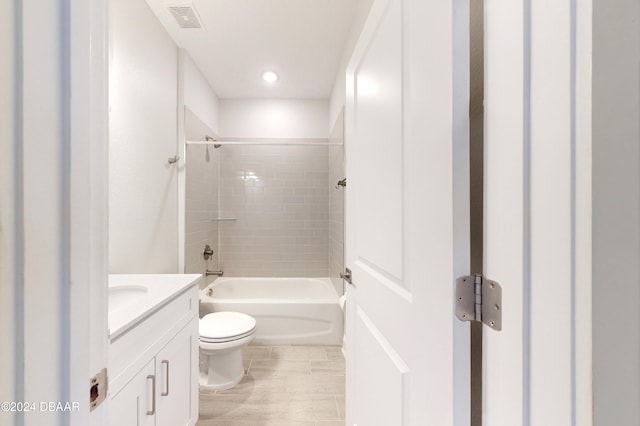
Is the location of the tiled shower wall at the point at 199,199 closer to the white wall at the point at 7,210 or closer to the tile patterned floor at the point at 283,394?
the tile patterned floor at the point at 283,394

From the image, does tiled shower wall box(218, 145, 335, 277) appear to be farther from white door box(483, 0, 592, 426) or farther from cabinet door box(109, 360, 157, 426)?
white door box(483, 0, 592, 426)

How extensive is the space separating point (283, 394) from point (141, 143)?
1887 mm

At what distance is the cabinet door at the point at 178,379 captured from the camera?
113 centimetres

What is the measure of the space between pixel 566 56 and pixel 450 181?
242 mm

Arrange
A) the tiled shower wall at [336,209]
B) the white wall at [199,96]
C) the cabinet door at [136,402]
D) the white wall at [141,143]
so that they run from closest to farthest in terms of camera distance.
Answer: the cabinet door at [136,402], the white wall at [141,143], the white wall at [199,96], the tiled shower wall at [336,209]

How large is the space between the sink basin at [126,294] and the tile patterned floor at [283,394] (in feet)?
2.81

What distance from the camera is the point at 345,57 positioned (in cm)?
231

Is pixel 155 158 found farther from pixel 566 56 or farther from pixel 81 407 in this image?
pixel 566 56

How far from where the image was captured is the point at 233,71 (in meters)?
2.67

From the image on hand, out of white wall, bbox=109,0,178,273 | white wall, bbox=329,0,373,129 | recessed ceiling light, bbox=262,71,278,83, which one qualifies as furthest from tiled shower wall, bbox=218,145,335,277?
white wall, bbox=109,0,178,273

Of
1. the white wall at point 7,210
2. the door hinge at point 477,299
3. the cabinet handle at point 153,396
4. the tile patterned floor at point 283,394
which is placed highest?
the white wall at point 7,210

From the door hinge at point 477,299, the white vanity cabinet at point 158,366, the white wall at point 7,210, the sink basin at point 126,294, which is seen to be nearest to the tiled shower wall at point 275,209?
the white vanity cabinet at point 158,366
